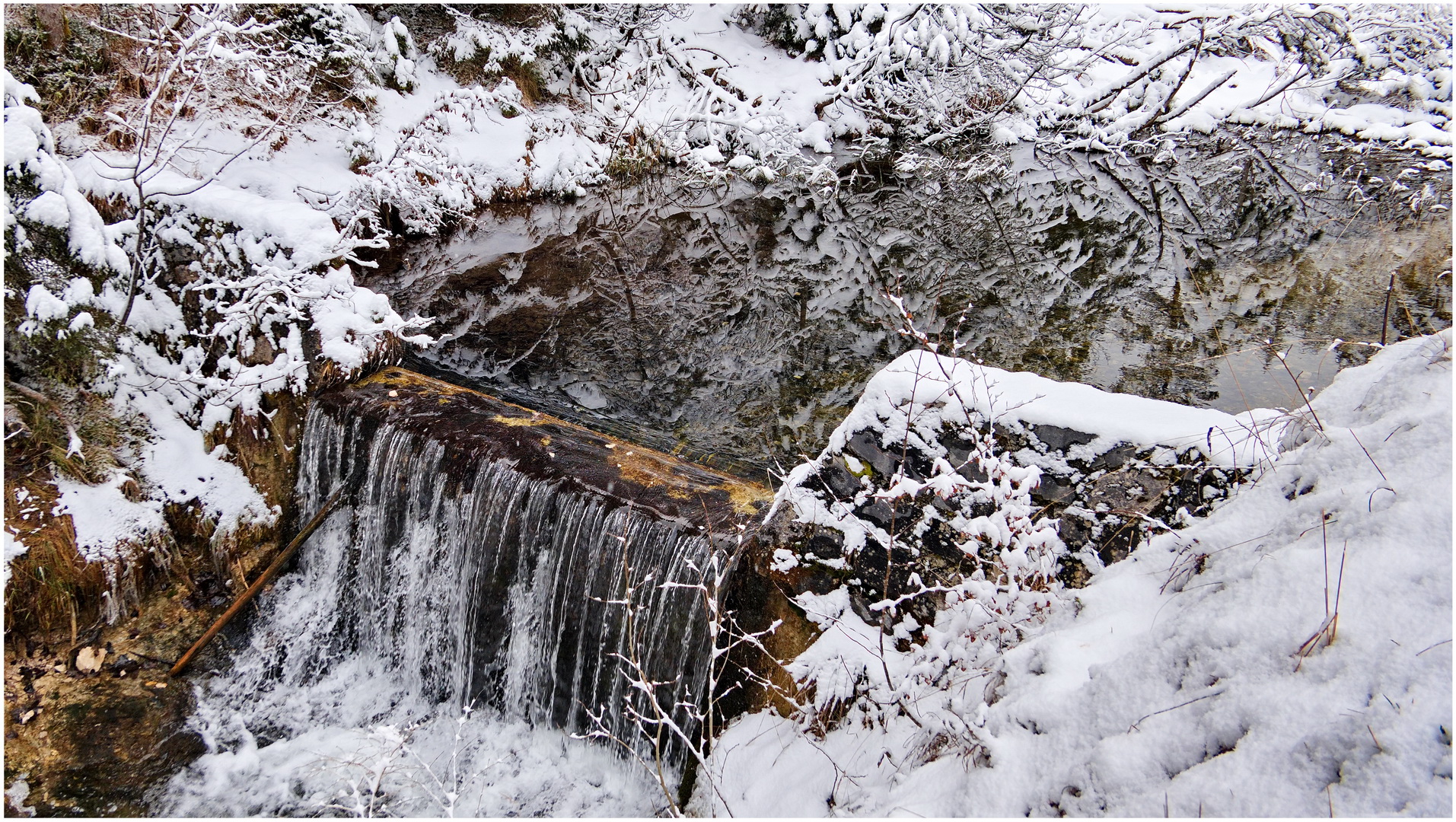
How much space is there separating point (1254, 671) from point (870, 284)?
5.53 metres

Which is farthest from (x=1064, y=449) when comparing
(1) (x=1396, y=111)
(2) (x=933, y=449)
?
(1) (x=1396, y=111)

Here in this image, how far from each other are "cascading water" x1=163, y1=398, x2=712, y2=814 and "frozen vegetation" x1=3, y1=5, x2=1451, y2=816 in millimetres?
40

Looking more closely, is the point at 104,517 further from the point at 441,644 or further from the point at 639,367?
the point at 639,367

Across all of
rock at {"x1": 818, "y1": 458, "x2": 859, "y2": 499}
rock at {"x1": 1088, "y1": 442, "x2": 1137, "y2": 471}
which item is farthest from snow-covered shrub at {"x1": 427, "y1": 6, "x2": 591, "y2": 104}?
rock at {"x1": 1088, "y1": 442, "x2": 1137, "y2": 471}

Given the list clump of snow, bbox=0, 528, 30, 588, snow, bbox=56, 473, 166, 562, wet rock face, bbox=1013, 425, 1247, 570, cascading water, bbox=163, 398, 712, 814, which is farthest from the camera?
snow, bbox=56, 473, 166, 562

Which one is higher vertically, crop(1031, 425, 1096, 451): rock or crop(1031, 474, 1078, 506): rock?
crop(1031, 425, 1096, 451): rock

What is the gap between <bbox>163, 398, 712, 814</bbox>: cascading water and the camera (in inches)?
136

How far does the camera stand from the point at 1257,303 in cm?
591

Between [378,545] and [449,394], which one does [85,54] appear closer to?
[449,394]

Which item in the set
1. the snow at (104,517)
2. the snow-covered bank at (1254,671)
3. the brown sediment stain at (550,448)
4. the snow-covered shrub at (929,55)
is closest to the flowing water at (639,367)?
the brown sediment stain at (550,448)

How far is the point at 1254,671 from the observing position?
5.25 feet

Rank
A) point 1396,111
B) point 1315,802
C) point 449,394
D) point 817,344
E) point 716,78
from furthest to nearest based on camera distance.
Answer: point 716,78 < point 1396,111 < point 817,344 < point 449,394 < point 1315,802

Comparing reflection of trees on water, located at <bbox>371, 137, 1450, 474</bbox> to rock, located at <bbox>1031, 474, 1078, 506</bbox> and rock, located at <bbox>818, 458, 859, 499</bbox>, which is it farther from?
rock, located at <bbox>1031, 474, 1078, 506</bbox>

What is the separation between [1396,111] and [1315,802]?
15.3 m
